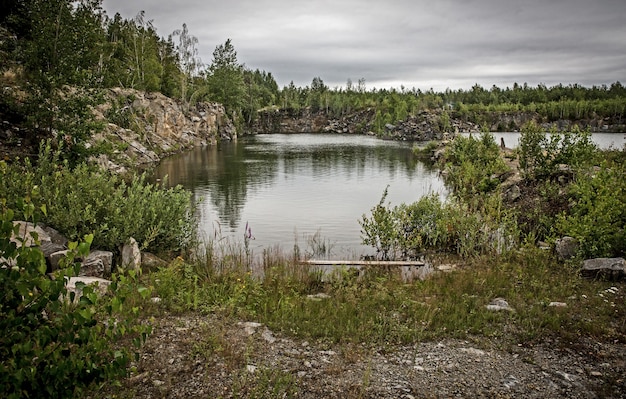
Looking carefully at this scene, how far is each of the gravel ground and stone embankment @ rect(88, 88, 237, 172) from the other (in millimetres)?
22618

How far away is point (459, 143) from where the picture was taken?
3647 centimetres

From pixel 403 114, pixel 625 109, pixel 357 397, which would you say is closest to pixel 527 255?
pixel 357 397

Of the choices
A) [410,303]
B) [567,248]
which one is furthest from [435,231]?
[410,303]

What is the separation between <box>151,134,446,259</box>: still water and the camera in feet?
57.3

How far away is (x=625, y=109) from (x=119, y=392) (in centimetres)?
16789

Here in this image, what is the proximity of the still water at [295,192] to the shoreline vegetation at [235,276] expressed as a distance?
2.74m

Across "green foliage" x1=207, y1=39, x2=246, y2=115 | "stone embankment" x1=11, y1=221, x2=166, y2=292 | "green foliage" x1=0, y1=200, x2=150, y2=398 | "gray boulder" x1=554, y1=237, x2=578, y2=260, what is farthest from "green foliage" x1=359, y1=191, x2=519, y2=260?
"green foliage" x1=207, y1=39, x2=246, y2=115

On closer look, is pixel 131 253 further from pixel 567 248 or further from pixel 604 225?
pixel 604 225

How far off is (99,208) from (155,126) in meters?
45.7

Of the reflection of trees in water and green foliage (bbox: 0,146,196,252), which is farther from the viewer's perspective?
the reflection of trees in water

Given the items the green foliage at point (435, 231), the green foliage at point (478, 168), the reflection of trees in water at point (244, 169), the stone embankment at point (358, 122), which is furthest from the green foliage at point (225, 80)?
the green foliage at point (435, 231)

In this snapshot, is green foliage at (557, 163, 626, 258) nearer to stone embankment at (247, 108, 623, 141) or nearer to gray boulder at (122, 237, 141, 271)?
gray boulder at (122, 237, 141, 271)

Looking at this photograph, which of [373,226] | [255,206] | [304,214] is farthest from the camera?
[255,206]

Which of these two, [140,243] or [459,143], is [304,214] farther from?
[459,143]
